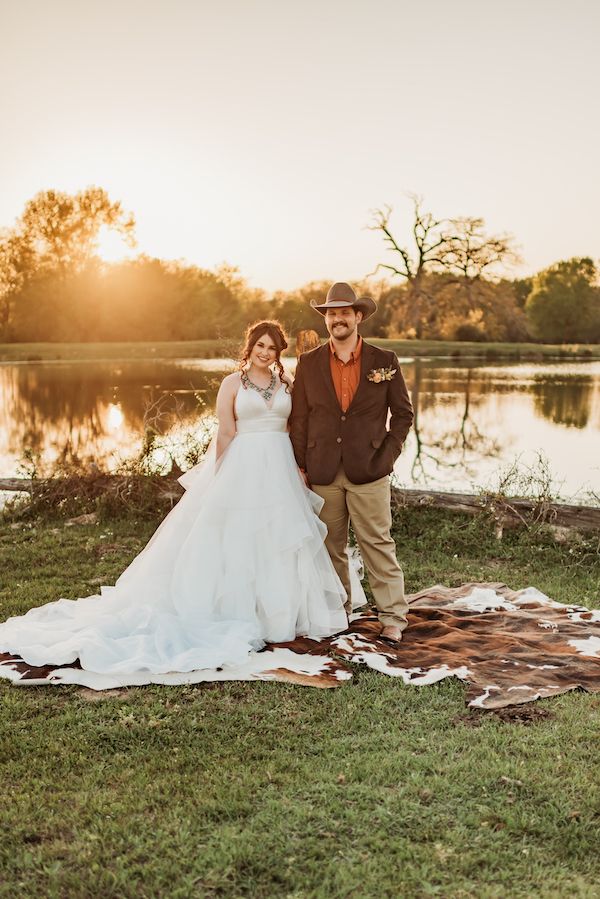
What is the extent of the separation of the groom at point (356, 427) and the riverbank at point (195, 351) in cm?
3330

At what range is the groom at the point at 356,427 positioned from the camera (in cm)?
526

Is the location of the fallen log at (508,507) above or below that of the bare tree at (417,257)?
below

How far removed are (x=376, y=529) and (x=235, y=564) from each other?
3.30ft

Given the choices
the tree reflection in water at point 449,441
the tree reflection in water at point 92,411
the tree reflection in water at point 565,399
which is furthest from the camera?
the tree reflection in water at point 565,399

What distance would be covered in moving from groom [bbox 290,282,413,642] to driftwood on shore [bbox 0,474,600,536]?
2908 mm

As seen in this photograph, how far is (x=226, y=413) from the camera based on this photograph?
5469mm

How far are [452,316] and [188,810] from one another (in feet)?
118

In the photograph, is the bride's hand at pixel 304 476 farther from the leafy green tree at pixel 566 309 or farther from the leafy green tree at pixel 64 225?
the leafy green tree at pixel 566 309

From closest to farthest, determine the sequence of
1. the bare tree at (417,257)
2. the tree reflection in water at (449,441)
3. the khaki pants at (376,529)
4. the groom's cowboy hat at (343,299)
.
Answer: the groom's cowboy hat at (343,299)
the khaki pants at (376,529)
the tree reflection in water at (449,441)
the bare tree at (417,257)

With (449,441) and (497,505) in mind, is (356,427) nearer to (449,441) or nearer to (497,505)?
(497,505)

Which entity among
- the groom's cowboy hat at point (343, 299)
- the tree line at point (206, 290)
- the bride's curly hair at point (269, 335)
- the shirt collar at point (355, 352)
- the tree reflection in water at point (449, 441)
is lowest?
the tree reflection in water at point (449, 441)

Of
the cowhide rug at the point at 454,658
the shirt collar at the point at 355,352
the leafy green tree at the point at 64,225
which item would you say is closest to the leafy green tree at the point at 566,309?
the leafy green tree at the point at 64,225

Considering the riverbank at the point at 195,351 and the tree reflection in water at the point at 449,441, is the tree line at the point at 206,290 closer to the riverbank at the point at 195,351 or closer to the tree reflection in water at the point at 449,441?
the riverbank at the point at 195,351

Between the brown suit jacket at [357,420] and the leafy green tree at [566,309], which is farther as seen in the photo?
the leafy green tree at [566,309]
